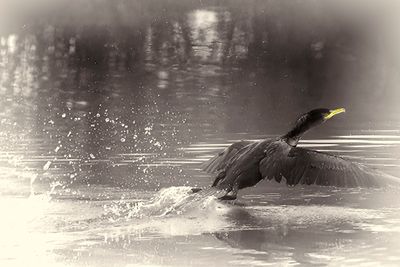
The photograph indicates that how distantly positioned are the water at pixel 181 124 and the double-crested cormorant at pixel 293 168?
0.28 meters

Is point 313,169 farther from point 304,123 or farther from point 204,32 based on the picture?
point 204,32

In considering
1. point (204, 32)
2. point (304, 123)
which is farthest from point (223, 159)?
point (204, 32)

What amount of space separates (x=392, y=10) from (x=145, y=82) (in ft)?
31.1

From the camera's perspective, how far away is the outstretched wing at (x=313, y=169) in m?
10.2

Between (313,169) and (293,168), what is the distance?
0.21 m

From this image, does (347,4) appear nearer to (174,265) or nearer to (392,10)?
(392,10)

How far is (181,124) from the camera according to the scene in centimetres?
2005

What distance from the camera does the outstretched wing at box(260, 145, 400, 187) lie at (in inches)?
403

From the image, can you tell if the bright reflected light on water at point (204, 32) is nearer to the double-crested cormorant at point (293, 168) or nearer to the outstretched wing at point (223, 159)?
the outstretched wing at point (223, 159)

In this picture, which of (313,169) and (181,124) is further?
(181,124)

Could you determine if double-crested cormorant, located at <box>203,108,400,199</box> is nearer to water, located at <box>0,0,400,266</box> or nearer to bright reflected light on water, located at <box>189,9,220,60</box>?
water, located at <box>0,0,400,266</box>

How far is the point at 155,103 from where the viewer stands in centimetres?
2642

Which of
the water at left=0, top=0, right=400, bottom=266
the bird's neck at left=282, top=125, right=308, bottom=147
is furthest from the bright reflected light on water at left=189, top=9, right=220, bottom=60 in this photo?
the bird's neck at left=282, top=125, right=308, bottom=147

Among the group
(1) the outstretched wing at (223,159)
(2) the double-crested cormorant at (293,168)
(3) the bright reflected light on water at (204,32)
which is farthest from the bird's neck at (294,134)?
(3) the bright reflected light on water at (204,32)
